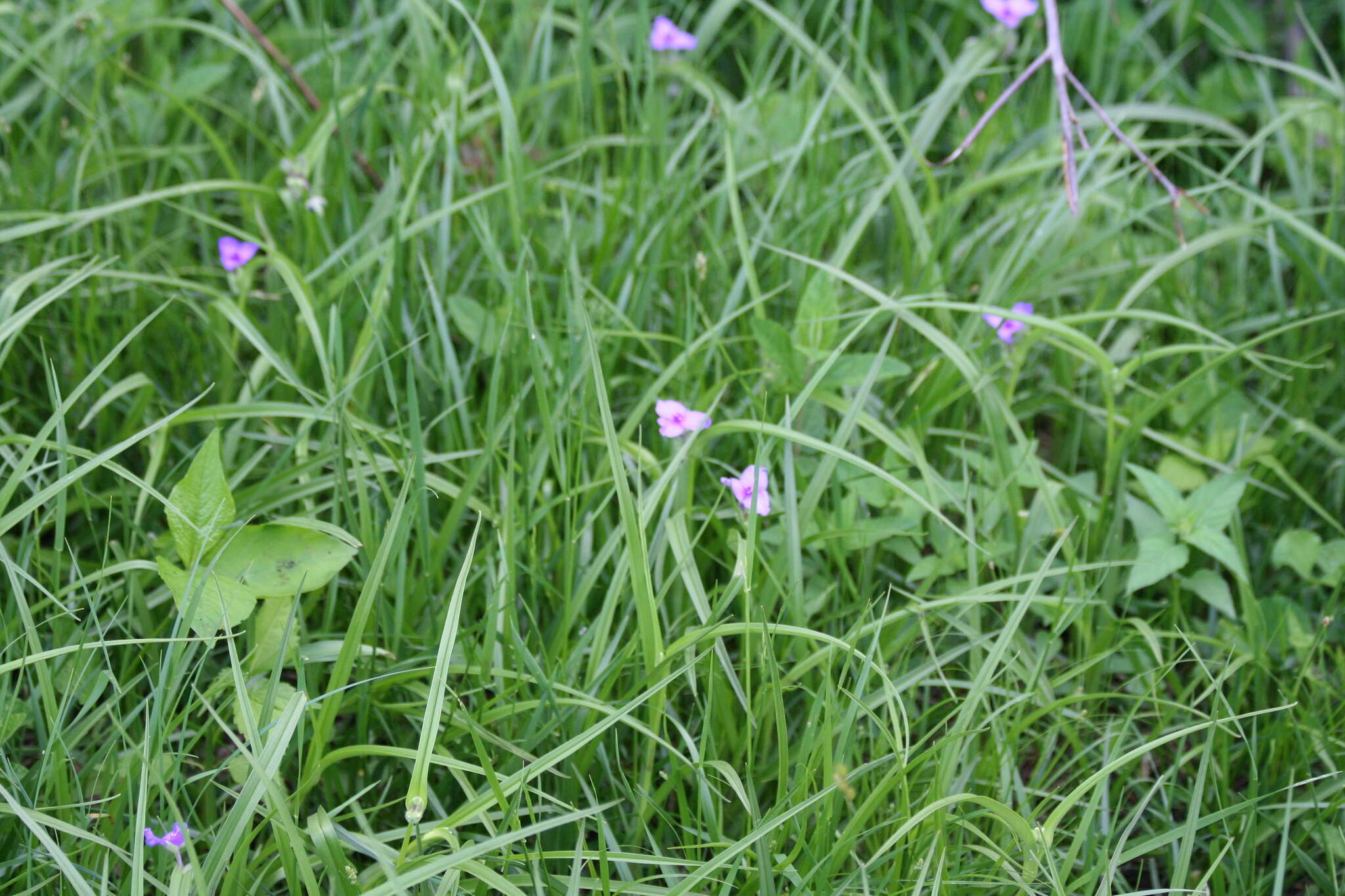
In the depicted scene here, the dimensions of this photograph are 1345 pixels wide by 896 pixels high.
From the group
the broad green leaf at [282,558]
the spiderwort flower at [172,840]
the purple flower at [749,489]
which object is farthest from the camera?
the purple flower at [749,489]

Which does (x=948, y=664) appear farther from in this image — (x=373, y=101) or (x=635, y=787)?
(x=373, y=101)

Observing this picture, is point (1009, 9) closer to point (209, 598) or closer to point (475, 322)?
point (475, 322)

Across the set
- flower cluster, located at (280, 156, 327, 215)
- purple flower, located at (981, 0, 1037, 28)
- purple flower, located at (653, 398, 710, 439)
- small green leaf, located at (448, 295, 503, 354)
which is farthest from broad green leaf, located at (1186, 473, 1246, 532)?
flower cluster, located at (280, 156, 327, 215)

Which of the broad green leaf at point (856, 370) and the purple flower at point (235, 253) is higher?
the purple flower at point (235, 253)

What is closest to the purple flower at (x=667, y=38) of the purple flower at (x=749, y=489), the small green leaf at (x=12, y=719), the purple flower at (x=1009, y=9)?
the purple flower at (x=1009, y=9)

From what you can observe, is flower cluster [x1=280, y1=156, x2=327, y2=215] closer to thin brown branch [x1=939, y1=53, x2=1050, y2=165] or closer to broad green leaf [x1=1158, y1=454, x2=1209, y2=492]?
thin brown branch [x1=939, y1=53, x2=1050, y2=165]

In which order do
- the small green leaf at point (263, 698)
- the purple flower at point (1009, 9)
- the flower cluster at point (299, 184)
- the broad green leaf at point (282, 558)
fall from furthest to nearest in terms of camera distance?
the purple flower at point (1009, 9)
the flower cluster at point (299, 184)
the broad green leaf at point (282, 558)
the small green leaf at point (263, 698)

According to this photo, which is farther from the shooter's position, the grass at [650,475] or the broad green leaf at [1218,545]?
the broad green leaf at [1218,545]

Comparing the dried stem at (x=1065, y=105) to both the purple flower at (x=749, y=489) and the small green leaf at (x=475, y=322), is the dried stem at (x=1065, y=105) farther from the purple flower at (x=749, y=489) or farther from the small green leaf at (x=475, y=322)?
the small green leaf at (x=475, y=322)
